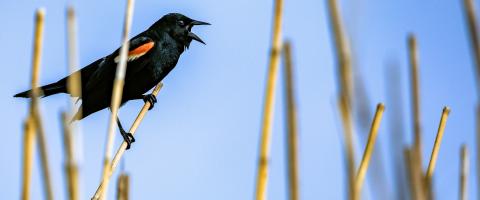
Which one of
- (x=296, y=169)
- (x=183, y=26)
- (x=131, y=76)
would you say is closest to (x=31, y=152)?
(x=296, y=169)

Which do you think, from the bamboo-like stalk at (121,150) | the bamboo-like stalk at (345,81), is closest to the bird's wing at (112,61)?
the bamboo-like stalk at (121,150)

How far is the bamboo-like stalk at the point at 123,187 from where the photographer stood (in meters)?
2.09

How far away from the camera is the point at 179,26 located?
20.0 ft

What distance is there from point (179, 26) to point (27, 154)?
14.2 ft

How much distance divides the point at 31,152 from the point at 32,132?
53mm

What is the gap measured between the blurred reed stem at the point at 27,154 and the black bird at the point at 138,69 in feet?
11.5

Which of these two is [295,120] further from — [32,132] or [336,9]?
[32,132]

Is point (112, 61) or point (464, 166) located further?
point (112, 61)

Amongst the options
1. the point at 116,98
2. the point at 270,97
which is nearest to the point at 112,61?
the point at 116,98

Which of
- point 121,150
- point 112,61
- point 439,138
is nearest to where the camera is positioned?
point 439,138

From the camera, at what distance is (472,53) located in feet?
6.15

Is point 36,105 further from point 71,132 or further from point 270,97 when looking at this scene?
point 270,97

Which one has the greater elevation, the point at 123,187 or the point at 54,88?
the point at 54,88

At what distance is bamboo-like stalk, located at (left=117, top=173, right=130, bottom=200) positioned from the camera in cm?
209
